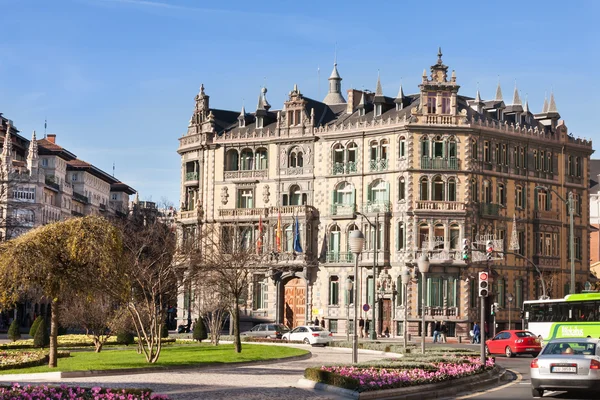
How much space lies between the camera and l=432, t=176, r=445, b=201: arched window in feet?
261

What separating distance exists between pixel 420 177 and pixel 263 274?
50.2ft

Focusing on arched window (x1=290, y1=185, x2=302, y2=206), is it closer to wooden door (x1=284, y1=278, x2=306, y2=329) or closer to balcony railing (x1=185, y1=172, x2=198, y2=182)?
wooden door (x1=284, y1=278, x2=306, y2=329)

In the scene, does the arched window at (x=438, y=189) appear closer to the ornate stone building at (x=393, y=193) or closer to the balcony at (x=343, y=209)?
the ornate stone building at (x=393, y=193)

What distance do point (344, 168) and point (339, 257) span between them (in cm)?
706

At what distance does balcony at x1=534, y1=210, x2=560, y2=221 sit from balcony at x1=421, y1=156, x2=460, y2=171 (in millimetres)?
9430

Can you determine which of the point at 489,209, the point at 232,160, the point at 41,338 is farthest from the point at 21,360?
the point at 232,160

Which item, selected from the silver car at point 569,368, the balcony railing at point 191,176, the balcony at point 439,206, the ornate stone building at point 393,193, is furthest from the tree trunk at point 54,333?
the balcony railing at point 191,176

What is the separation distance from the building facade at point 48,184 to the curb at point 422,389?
71700 mm

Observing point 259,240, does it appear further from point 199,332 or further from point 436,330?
point 199,332

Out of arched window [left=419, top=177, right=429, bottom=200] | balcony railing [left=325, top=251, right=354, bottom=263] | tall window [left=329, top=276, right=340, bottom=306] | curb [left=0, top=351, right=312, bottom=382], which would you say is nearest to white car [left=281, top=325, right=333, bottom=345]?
tall window [left=329, top=276, right=340, bottom=306]

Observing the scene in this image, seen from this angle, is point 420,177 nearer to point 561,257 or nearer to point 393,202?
point 393,202

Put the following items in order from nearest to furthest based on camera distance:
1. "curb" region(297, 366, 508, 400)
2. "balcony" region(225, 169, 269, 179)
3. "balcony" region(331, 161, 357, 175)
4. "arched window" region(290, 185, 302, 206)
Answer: "curb" region(297, 366, 508, 400)
"balcony" region(331, 161, 357, 175)
"arched window" region(290, 185, 302, 206)
"balcony" region(225, 169, 269, 179)

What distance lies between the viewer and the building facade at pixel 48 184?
11581 centimetres

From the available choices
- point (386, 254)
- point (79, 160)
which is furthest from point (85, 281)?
point (79, 160)
